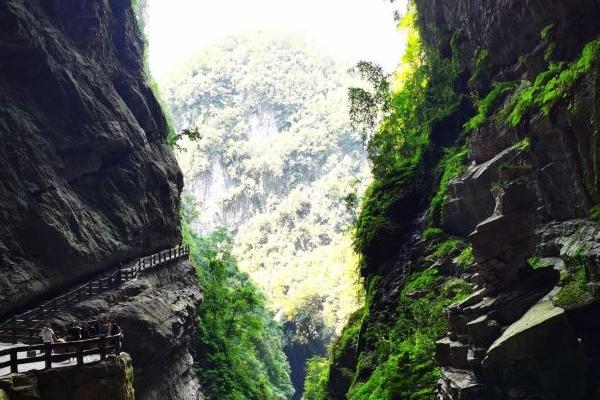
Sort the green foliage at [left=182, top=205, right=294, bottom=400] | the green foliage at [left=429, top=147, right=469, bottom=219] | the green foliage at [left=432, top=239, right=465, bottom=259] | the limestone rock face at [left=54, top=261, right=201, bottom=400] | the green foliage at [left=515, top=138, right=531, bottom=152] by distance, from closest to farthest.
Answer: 1. the green foliage at [left=515, top=138, right=531, bottom=152]
2. the limestone rock face at [left=54, top=261, right=201, bottom=400]
3. the green foliage at [left=432, top=239, right=465, bottom=259]
4. the green foliage at [left=429, top=147, right=469, bottom=219]
5. the green foliage at [left=182, top=205, right=294, bottom=400]

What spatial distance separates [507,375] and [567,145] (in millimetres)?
8472

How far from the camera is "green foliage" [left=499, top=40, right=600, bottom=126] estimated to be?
1677cm

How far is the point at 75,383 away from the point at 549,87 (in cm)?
1812

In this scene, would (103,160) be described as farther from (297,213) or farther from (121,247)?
(297,213)

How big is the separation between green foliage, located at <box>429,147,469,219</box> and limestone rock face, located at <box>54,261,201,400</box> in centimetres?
1502

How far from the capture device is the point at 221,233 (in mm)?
67938

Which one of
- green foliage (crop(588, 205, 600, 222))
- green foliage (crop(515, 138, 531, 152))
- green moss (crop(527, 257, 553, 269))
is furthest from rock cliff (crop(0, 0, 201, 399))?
green foliage (crop(515, 138, 531, 152))

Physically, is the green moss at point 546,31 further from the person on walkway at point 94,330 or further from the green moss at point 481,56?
the person on walkway at point 94,330

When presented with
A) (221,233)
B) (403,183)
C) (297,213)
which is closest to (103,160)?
(403,183)

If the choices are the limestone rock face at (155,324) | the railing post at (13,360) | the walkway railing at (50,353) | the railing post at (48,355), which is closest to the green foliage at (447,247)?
the limestone rock face at (155,324)

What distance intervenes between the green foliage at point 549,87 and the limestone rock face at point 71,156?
2066cm

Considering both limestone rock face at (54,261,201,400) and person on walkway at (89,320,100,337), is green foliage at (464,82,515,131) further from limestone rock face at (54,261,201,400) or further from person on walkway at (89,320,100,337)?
person on walkway at (89,320,100,337)

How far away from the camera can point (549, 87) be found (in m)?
19.0

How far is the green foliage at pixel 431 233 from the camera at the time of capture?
26672 millimetres
